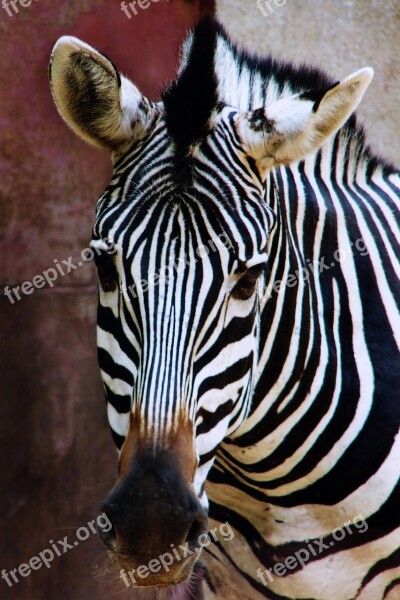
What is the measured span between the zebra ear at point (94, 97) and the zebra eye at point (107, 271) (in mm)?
479

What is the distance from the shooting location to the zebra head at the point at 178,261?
236 cm

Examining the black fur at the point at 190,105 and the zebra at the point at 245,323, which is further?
the black fur at the point at 190,105

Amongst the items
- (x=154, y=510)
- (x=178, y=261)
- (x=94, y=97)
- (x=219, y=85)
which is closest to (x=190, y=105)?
(x=219, y=85)

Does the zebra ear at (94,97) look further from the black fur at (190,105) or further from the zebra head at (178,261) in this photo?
the black fur at (190,105)

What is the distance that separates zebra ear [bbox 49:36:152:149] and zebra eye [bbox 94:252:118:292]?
48 centimetres

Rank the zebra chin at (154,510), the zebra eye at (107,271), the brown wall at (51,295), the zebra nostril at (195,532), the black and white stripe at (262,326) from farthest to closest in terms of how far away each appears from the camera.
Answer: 1. the brown wall at (51,295)
2. the zebra eye at (107,271)
3. the black and white stripe at (262,326)
4. the zebra nostril at (195,532)
5. the zebra chin at (154,510)

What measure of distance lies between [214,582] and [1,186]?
2.34 m

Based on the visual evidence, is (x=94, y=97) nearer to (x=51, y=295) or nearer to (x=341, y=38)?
(x=51, y=295)

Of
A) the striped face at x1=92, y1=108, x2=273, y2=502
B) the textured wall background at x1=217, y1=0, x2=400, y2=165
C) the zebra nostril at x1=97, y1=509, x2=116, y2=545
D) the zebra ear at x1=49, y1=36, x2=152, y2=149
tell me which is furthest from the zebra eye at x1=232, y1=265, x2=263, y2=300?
the textured wall background at x1=217, y1=0, x2=400, y2=165

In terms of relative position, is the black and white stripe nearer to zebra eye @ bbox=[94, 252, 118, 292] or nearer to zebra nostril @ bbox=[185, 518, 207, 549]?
zebra eye @ bbox=[94, 252, 118, 292]

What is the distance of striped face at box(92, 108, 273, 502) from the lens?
249 centimetres

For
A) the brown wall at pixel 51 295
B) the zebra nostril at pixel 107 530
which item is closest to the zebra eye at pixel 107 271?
the zebra nostril at pixel 107 530

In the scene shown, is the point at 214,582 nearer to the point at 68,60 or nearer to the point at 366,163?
the point at 366,163

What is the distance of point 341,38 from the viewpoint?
5.66 m
